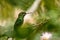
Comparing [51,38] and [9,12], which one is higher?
[9,12]

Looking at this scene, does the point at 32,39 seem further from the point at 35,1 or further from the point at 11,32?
the point at 35,1

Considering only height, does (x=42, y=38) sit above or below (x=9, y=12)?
below

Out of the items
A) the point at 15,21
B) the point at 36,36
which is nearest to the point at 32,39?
the point at 36,36

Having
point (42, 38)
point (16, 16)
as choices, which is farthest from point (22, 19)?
point (42, 38)

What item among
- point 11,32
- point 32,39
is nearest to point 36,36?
point 32,39

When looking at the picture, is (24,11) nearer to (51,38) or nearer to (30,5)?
(30,5)

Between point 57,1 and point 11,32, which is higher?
point 57,1

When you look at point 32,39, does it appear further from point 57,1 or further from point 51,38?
point 57,1
